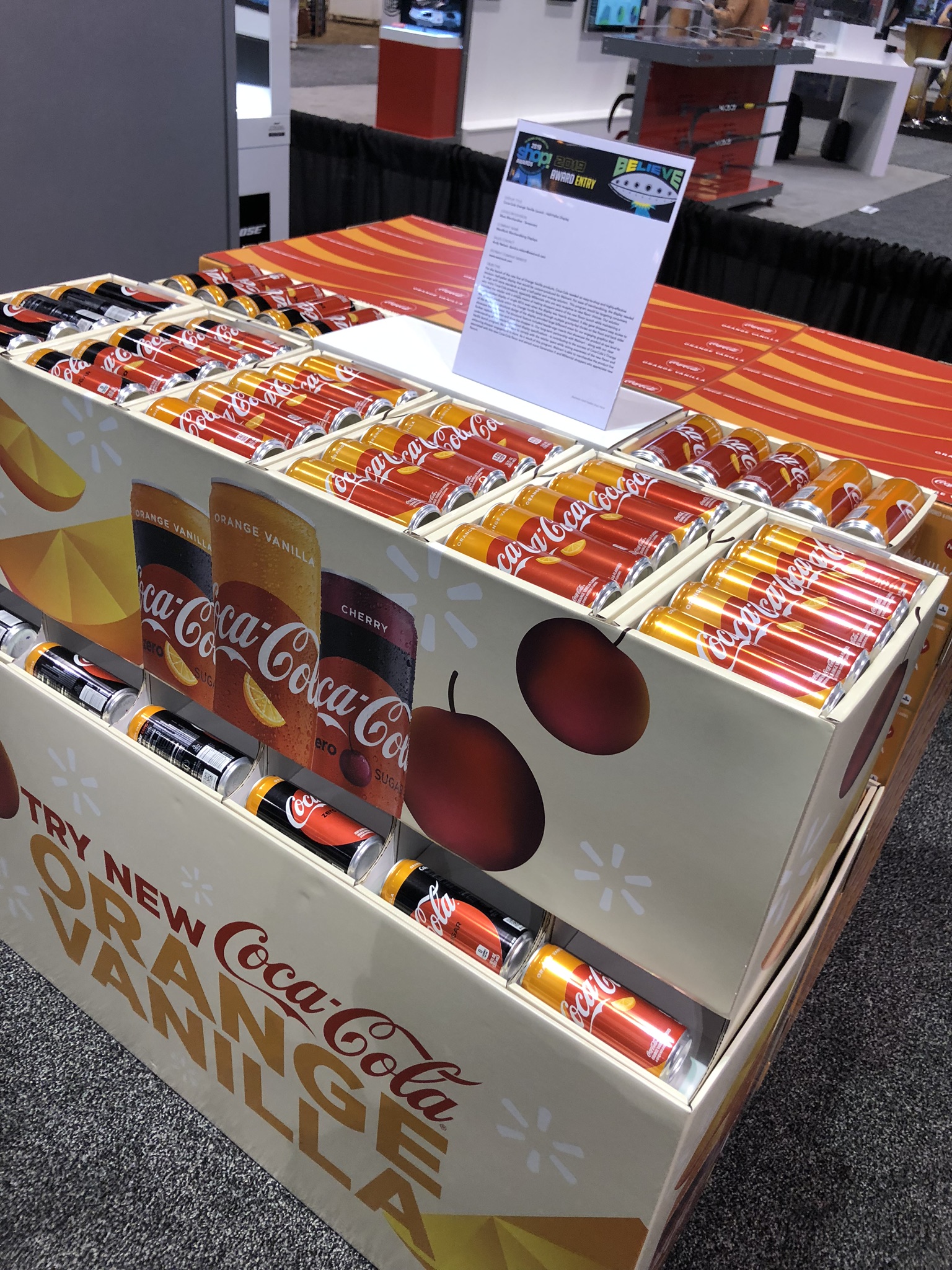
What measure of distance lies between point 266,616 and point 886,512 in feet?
2.91

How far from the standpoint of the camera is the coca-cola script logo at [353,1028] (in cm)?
146

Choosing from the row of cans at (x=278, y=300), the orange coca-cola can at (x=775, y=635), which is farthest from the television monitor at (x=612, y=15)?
the orange coca-cola can at (x=775, y=635)

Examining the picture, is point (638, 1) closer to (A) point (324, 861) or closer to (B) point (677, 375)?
(B) point (677, 375)

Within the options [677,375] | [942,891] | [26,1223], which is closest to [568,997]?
[26,1223]

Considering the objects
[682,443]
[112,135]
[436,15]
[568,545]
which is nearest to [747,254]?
[112,135]

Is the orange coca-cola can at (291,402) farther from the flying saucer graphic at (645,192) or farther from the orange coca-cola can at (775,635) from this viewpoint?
the orange coca-cola can at (775,635)

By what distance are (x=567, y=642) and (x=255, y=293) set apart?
4.31 feet

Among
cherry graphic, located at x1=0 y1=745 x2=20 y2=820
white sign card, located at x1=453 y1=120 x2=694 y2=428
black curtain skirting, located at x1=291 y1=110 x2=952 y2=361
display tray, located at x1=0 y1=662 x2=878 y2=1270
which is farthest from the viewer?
black curtain skirting, located at x1=291 y1=110 x2=952 y2=361

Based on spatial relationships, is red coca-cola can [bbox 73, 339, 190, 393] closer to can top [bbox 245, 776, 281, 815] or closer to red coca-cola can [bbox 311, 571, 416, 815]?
red coca-cola can [bbox 311, 571, 416, 815]

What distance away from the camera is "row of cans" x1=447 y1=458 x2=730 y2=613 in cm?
112

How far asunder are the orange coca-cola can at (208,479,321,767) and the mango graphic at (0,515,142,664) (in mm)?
212

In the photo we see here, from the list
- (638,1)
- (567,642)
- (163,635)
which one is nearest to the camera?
(567,642)

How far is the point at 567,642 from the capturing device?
1079mm

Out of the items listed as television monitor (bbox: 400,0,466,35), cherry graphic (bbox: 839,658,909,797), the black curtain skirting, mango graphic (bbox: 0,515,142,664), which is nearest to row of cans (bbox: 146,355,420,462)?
mango graphic (bbox: 0,515,142,664)
